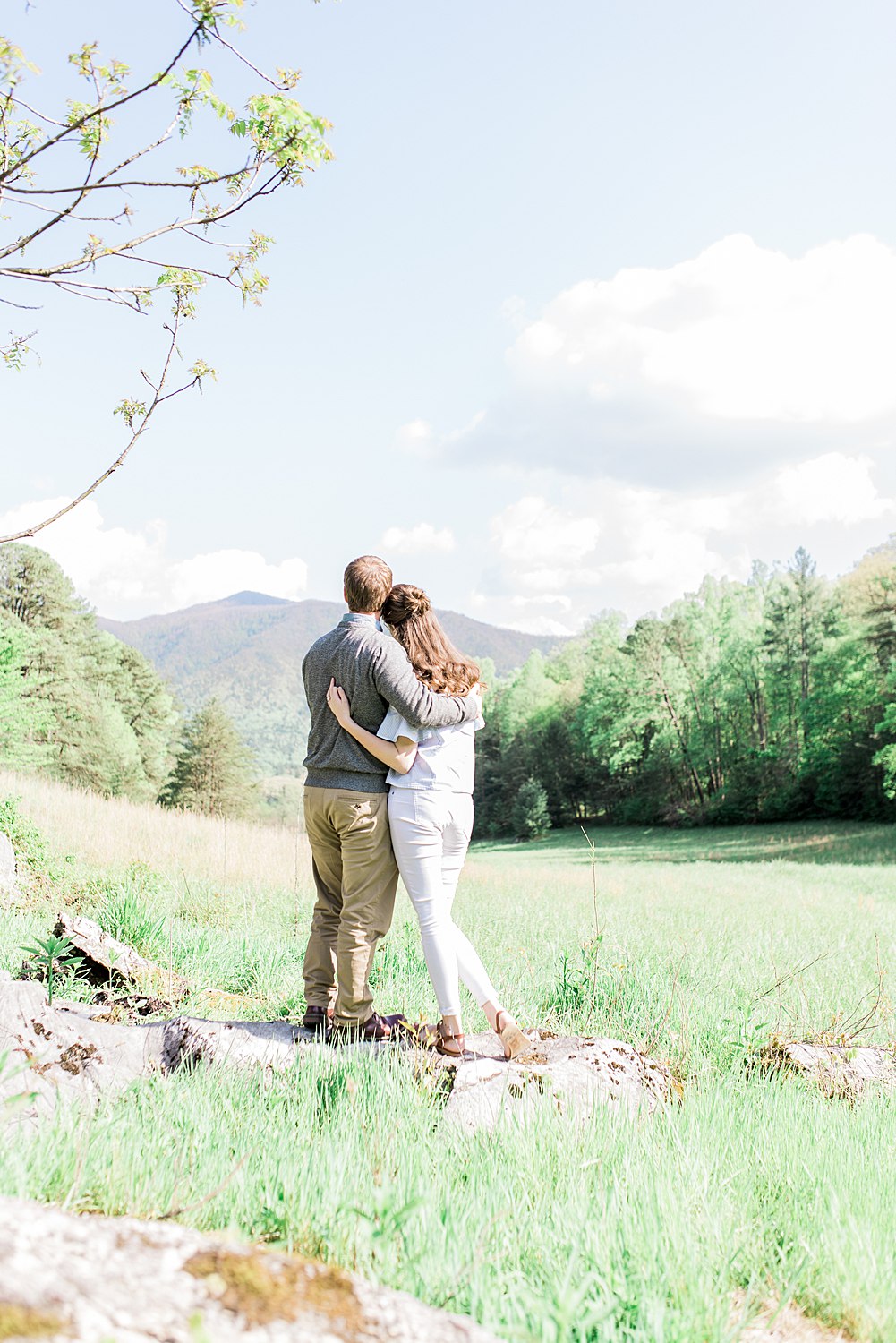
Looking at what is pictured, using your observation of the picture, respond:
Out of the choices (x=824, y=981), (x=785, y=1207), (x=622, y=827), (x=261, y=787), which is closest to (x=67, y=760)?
(x=261, y=787)

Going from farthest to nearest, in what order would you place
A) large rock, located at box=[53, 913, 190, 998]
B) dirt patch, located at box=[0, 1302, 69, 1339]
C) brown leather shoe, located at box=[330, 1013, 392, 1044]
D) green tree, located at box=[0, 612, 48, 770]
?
green tree, located at box=[0, 612, 48, 770] → large rock, located at box=[53, 913, 190, 998] → brown leather shoe, located at box=[330, 1013, 392, 1044] → dirt patch, located at box=[0, 1302, 69, 1339]

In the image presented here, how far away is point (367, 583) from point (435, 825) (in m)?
1.19

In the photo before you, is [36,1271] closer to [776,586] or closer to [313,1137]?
[313,1137]

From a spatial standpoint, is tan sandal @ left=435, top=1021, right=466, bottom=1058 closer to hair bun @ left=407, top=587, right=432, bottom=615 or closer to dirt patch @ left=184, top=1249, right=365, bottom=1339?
hair bun @ left=407, top=587, right=432, bottom=615

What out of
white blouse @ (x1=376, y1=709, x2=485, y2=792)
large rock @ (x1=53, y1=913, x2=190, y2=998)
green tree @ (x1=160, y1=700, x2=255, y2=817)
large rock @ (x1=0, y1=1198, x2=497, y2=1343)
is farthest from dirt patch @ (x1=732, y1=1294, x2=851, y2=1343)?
green tree @ (x1=160, y1=700, x2=255, y2=817)

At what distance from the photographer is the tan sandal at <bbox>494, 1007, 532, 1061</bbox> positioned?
399 cm

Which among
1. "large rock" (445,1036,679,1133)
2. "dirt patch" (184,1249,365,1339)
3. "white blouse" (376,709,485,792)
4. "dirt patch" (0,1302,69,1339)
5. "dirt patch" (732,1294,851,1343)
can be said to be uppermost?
"white blouse" (376,709,485,792)

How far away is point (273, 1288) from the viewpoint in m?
1.27

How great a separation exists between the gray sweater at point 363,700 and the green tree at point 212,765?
4033 centimetres

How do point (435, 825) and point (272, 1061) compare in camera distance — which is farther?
point (435, 825)

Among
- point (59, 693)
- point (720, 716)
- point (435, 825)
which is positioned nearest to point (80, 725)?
point (59, 693)

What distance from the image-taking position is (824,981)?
7281 millimetres

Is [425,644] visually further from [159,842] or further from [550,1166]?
[159,842]

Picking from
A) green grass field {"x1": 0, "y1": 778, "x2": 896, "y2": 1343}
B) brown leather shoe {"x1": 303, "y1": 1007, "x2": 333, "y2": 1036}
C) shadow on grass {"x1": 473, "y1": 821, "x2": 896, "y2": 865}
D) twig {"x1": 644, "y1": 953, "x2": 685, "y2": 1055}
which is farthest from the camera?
shadow on grass {"x1": 473, "y1": 821, "x2": 896, "y2": 865}
